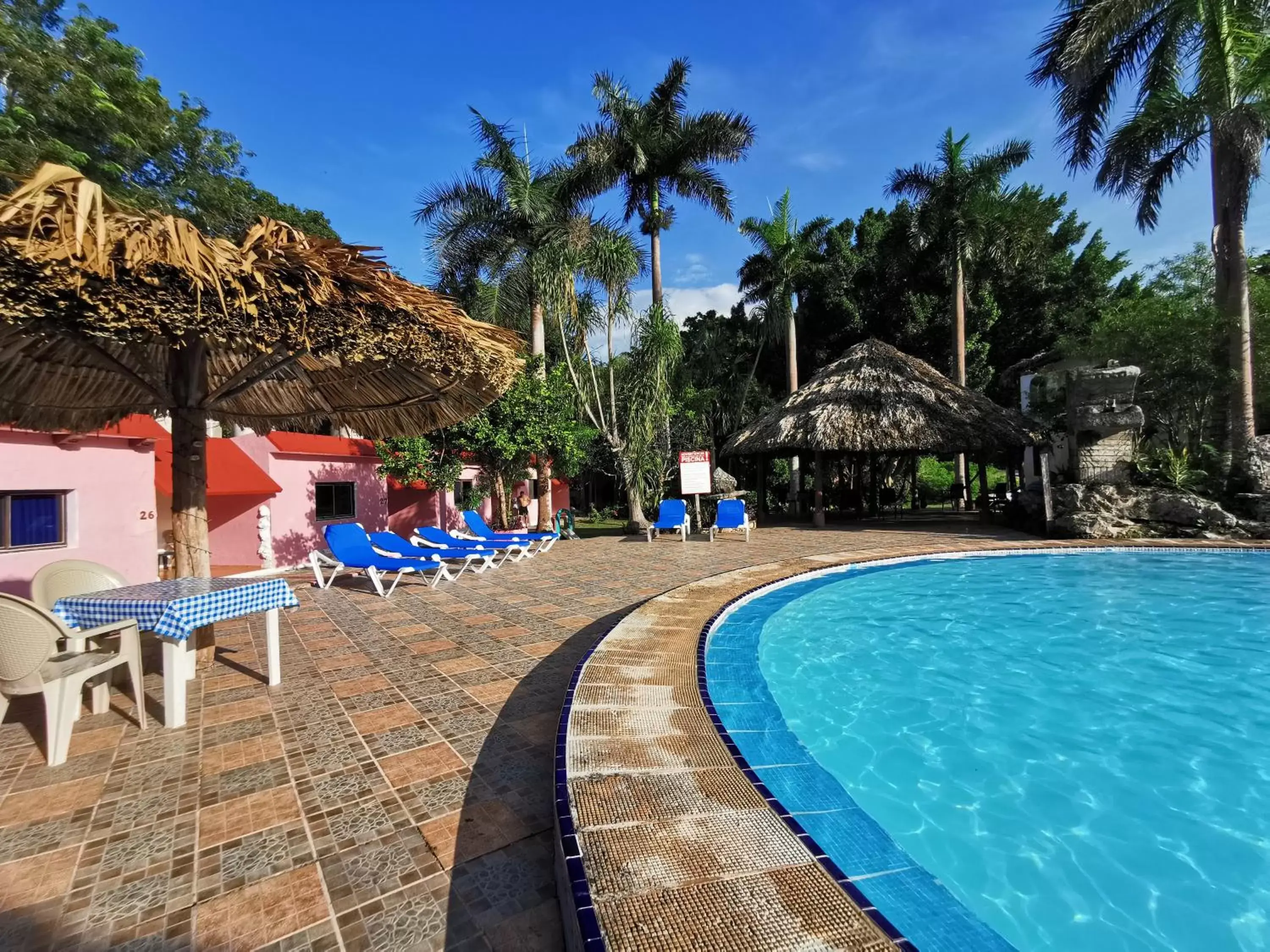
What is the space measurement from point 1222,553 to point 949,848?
11.6m

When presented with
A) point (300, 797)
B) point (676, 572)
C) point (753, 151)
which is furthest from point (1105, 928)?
point (753, 151)

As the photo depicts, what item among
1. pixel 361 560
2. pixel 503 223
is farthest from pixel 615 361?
pixel 361 560

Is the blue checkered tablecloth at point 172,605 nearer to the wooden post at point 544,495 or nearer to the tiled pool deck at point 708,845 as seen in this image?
the tiled pool deck at point 708,845

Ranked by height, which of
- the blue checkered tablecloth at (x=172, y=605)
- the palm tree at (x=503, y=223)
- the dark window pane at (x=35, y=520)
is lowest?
the blue checkered tablecloth at (x=172, y=605)

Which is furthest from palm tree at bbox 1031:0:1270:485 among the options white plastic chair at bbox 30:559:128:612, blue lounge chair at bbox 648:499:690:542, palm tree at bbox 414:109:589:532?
white plastic chair at bbox 30:559:128:612

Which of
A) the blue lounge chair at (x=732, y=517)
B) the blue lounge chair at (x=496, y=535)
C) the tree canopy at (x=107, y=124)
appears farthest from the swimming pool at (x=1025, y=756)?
the tree canopy at (x=107, y=124)

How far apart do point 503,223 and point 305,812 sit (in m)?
15.9

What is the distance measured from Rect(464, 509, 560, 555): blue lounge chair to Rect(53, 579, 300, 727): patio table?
6.58 meters

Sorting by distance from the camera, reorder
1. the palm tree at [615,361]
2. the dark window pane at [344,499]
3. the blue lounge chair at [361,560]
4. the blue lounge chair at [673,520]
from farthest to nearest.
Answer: the palm tree at [615,361]
the blue lounge chair at [673,520]
the dark window pane at [344,499]
the blue lounge chair at [361,560]

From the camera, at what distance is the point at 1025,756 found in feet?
12.8

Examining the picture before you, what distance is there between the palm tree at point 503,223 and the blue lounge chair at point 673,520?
9.57ft

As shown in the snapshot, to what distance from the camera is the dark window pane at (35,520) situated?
268 inches

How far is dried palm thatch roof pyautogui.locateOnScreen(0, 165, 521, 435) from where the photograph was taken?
9.63 ft

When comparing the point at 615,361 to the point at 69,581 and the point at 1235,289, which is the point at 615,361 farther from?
the point at 1235,289
